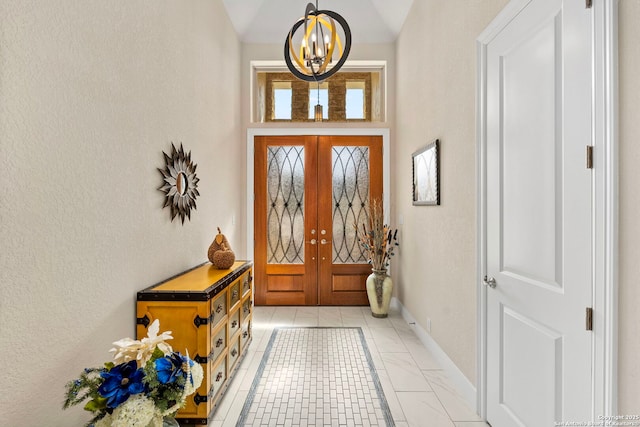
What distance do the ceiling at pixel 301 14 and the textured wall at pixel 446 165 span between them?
0.45 m

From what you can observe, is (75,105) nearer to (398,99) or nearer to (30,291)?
(30,291)

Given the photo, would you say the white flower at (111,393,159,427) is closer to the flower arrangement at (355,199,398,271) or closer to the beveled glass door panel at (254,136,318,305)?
the flower arrangement at (355,199,398,271)

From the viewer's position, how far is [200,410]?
201 centimetres

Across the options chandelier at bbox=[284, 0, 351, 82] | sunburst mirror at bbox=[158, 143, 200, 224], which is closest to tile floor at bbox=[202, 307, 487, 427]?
sunburst mirror at bbox=[158, 143, 200, 224]

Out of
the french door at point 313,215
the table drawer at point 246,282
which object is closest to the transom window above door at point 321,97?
the french door at point 313,215

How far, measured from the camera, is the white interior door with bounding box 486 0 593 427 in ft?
4.46

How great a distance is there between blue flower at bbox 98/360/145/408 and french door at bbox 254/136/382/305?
11.6 ft

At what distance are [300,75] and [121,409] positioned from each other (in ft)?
8.03

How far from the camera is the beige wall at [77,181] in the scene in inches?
48.3

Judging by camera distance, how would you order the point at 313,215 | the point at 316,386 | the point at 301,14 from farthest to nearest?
the point at 313,215 < the point at 301,14 < the point at 316,386

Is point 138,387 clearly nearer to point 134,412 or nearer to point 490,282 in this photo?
point 134,412

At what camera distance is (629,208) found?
1160 millimetres

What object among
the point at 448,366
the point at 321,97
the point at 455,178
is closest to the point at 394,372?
the point at 448,366

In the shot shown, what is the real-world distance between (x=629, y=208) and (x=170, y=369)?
65.5 inches
